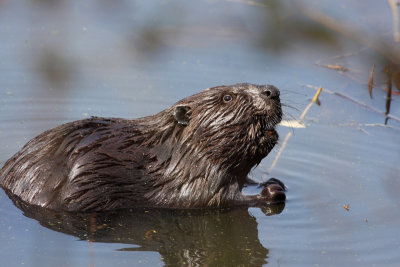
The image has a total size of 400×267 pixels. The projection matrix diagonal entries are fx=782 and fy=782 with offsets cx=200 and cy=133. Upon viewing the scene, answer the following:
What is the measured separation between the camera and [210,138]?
6.25 m

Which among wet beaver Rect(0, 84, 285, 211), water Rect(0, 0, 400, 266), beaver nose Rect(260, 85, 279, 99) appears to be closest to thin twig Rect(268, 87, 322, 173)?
water Rect(0, 0, 400, 266)

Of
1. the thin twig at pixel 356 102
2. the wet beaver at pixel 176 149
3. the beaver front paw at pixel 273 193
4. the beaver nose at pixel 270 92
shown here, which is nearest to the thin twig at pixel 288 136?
the thin twig at pixel 356 102

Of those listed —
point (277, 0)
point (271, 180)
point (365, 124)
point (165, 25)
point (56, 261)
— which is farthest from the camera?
point (165, 25)

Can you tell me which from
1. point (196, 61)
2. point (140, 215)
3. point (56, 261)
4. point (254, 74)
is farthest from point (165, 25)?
point (56, 261)

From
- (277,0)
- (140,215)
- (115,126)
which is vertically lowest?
(140,215)

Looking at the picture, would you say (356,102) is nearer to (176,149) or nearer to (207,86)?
(207,86)

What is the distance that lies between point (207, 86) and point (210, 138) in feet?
8.45

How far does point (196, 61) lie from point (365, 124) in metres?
2.30

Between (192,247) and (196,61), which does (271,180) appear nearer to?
(192,247)

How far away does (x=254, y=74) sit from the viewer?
9.22 metres

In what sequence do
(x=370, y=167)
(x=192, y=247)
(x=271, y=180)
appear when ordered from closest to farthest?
(x=192, y=247) → (x=271, y=180) → (x=370, y=167)

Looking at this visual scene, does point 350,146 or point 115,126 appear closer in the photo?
point 115,126

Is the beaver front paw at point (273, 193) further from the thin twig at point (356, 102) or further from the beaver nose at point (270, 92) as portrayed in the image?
the thin twig at point (356, 102)

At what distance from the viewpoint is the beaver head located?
6219mm
